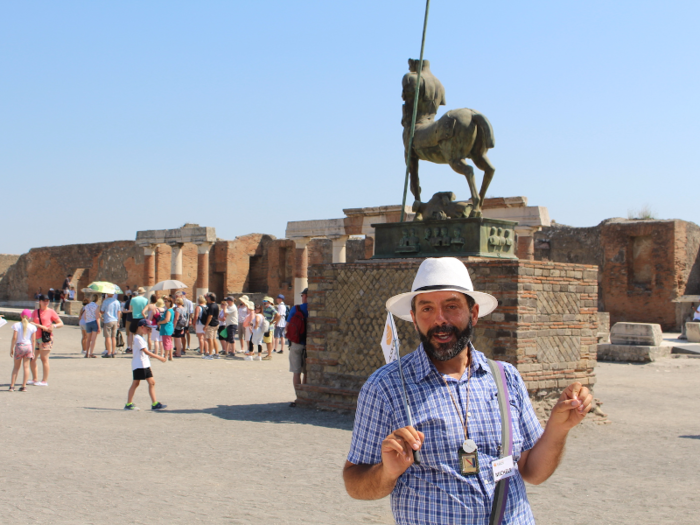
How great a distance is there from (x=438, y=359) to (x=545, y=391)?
5890 millimetres

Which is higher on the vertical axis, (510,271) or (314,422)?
(510,271)

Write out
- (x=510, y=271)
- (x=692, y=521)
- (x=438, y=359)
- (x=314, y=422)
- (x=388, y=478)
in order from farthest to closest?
(x=314, y=422)
(x=510, y=271)
(x=692, y=521)
(x=438, y=359)
(x=388, y=478)

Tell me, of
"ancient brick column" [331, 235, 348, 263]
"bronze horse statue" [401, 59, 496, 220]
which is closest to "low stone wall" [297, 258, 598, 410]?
"bronze horse statue" [401, 59, 496, 220]

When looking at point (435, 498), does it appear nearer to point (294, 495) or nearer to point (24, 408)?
point (294, 495)

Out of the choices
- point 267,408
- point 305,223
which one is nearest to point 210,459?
point 267,408

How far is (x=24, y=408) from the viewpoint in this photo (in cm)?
884

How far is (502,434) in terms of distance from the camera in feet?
7.80

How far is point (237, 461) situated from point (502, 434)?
435 centimetres

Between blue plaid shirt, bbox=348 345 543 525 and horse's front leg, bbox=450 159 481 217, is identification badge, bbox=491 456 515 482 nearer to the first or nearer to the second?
blue plaid shirt, bbox=348 345 543 525

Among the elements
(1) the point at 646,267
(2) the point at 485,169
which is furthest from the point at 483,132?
(1) the point at 646,267

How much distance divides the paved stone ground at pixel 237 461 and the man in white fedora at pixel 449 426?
254cm

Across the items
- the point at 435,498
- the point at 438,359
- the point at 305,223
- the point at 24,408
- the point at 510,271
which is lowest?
the point at 24,408

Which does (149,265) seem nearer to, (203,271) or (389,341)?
(203,271)

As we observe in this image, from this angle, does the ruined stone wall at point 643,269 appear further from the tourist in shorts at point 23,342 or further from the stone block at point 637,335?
the tourist in shorts at point 23,342
